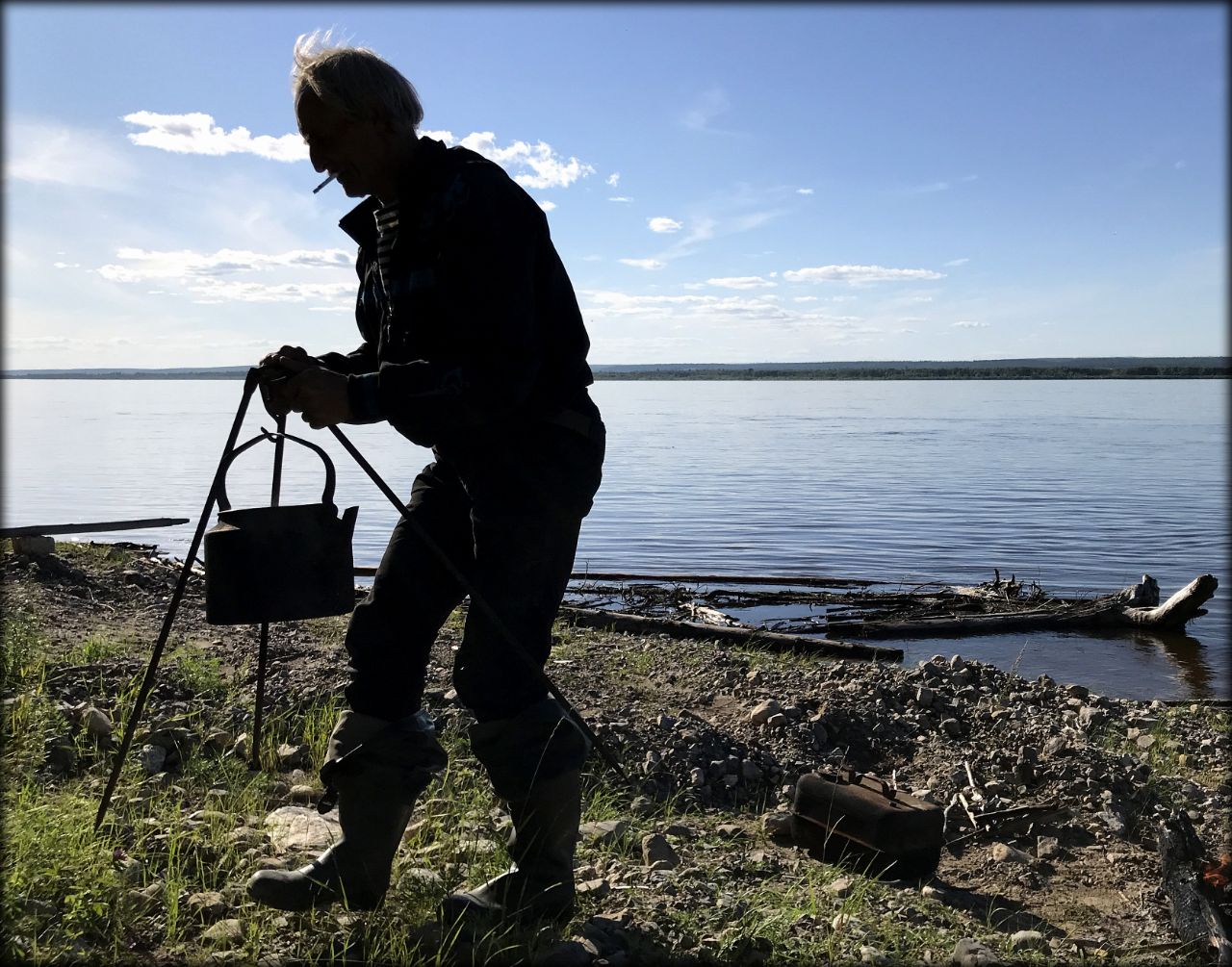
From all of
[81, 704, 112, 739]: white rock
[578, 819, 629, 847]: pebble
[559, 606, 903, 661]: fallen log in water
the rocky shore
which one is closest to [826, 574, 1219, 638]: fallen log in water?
[559, 606, 903, 661]: fallen log in water

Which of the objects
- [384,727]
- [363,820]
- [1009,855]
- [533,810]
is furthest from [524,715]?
[1009,855]

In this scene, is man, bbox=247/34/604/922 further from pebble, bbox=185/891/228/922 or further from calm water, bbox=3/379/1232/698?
calm water, bbox=3/379/1232/698

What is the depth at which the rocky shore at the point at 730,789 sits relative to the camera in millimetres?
3053

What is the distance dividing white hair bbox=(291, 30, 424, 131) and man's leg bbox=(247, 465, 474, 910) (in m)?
1.06

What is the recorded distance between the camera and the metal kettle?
9.78ft

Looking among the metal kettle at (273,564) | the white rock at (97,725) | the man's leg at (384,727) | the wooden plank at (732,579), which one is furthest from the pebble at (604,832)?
the wooden plank at (732,579)

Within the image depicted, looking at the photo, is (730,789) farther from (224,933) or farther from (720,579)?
(720,579)

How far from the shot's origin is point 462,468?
2.88m

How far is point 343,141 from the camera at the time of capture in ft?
9.11

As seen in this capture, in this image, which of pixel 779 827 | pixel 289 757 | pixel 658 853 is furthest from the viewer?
pixel 289 757

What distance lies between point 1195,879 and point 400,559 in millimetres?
2945

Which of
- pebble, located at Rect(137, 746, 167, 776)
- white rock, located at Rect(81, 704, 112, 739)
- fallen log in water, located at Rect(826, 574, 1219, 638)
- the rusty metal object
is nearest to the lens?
the rusty metal object

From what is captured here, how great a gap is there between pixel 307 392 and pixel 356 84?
0.80 m

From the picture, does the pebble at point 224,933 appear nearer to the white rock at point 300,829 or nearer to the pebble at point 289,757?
the white rock at point 300,829
